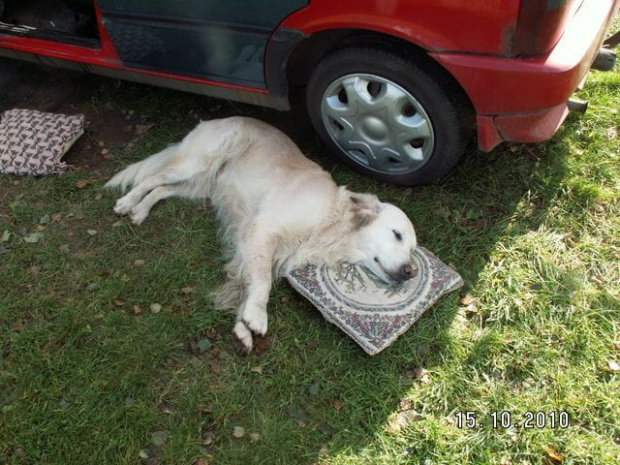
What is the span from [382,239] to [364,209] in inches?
9.5

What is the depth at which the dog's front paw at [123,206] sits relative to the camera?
3.88 meters

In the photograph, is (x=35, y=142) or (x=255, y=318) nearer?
(x=255, y=318)

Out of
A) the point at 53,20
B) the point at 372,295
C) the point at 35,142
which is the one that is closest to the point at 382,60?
the point at 372,295

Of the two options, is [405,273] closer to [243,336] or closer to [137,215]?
[243,336]

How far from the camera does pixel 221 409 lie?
278 cm

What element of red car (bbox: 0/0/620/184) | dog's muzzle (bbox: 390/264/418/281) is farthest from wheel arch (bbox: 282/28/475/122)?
dog's muzzle (bbox: 390/264/418/281)

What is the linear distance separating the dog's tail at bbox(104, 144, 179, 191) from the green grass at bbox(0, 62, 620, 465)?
0.58 feet

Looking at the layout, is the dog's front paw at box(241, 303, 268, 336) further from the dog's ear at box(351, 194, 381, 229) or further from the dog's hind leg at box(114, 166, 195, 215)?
the dog's hind leg at box(114, 166, 195, 215)

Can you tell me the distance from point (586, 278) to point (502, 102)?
127 centimetres

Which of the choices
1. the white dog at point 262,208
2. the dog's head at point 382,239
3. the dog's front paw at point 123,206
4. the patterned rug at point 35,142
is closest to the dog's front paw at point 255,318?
the white dog at point 262,208

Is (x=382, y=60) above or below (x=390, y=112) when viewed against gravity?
above

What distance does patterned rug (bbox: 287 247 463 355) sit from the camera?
299 centimetres

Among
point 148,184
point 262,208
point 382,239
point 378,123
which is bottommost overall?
point 148,184

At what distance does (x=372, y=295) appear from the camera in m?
3.20
